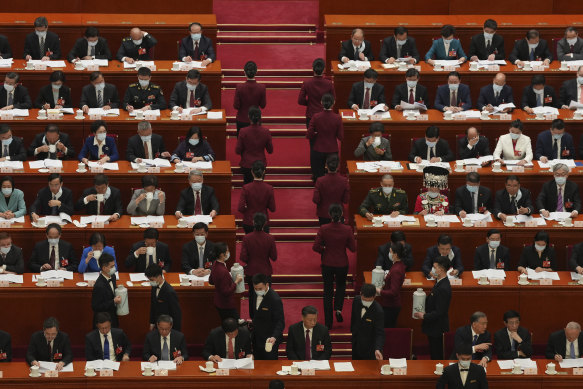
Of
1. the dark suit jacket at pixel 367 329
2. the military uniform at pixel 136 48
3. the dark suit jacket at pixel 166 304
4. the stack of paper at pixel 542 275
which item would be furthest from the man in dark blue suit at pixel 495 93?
the dark suit jacket at pixel 166 304

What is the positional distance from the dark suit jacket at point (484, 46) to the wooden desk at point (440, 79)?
32 cm

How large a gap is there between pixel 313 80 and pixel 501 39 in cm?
292

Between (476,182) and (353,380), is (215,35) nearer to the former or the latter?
(476,182)

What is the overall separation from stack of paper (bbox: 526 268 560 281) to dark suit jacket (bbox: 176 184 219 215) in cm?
355

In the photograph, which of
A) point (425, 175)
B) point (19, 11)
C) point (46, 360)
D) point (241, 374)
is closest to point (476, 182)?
point (425, 175)

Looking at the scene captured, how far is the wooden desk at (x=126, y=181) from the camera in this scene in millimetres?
15328

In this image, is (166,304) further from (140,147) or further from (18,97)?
(18,97)

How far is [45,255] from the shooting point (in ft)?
46.7

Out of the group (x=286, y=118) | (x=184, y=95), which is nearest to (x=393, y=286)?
(x=184, y=95)

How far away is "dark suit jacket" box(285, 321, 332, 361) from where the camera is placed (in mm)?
12859

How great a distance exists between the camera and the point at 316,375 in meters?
12.6

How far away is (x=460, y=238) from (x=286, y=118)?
12.1 ft

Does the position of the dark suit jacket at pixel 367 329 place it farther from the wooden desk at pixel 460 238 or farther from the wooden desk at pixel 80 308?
the wooden desk at pixel 460 238

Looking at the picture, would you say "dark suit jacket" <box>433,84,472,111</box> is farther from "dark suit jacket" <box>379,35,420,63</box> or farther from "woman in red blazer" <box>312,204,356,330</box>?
"woman in red blazer" <box>312,204,356,330</box>
